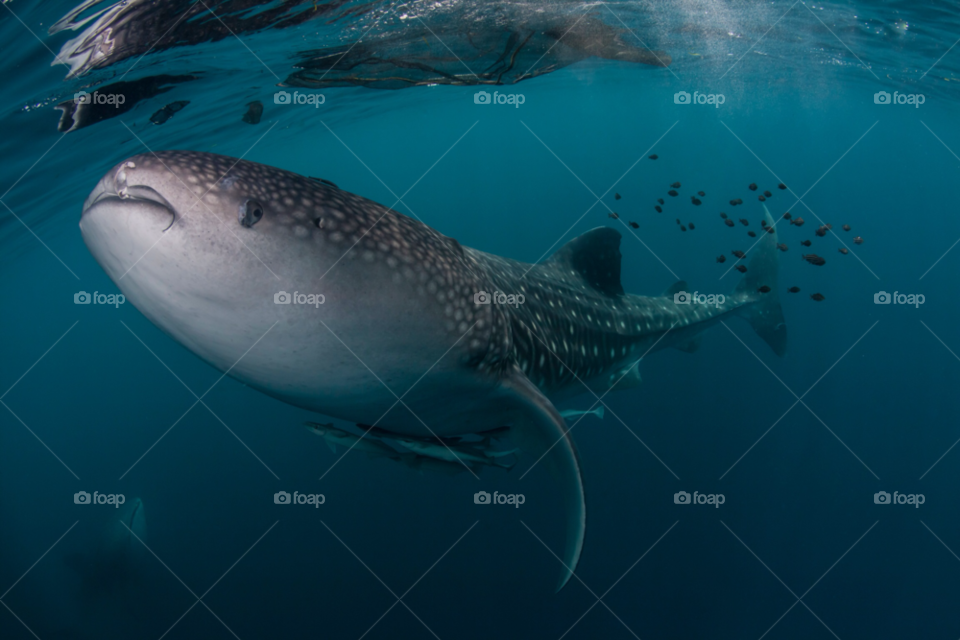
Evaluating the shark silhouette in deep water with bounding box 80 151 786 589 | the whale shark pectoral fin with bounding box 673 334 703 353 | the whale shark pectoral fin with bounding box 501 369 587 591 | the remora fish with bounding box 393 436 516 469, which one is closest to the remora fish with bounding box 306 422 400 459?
the remora fish with bounding box 393 436 516 469

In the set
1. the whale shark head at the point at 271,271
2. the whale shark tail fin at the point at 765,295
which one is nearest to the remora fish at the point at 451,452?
the whale shark head at the point at 271,271

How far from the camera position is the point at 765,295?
30.7ft

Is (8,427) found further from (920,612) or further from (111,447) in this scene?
(920,612)

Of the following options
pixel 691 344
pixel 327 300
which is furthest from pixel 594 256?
pixel 327 300

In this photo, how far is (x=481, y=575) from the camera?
1206cm

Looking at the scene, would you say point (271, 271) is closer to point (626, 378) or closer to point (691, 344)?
point (626, 378)

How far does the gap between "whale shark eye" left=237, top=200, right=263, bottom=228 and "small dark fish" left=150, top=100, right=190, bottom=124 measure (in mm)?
13631

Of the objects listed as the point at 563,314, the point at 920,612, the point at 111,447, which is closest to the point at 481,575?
the point at 563,314

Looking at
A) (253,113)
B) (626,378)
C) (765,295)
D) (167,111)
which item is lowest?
(765,295)

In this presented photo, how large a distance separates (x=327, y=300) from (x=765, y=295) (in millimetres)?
9436

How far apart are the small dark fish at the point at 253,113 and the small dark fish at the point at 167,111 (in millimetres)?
2768

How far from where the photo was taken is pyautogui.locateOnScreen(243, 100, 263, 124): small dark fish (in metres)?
15.7

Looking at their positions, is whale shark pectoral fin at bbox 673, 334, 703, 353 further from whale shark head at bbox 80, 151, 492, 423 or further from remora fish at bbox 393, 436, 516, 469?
whale shark head at bbox 80, 151, 492, 423

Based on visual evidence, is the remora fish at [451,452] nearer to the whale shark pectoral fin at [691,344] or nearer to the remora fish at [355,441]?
the remora fish at [355,441]
